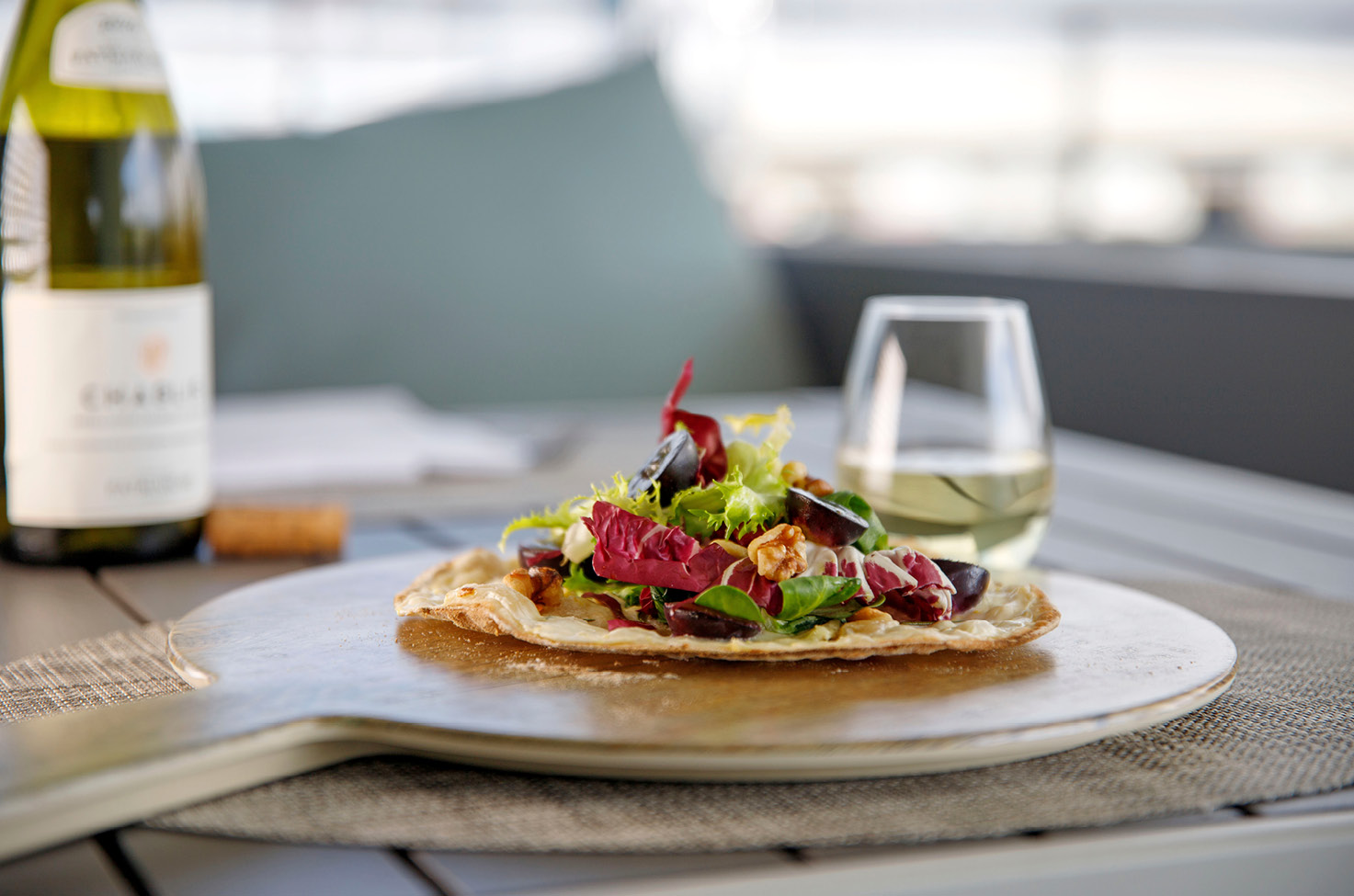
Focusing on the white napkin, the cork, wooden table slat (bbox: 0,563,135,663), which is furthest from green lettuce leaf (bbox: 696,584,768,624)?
the white napkin

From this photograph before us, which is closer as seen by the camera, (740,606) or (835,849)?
(835,849)

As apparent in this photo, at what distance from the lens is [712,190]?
8.61 ft

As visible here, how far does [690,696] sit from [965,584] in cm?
18

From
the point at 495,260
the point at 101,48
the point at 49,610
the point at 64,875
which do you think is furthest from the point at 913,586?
the point at 495,260

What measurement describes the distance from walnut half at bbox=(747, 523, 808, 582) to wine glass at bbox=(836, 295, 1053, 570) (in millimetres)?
254

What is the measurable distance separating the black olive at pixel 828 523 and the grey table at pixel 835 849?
0.67 ft

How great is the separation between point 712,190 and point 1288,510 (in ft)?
4.99

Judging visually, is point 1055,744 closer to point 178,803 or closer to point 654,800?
point 654,800

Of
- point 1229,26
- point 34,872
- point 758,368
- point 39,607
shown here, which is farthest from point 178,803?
point 1229,26

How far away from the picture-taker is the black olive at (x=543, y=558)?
0.71 m

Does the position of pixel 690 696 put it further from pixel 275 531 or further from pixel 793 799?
pixel 275 531

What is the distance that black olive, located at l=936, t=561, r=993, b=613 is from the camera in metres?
0.67

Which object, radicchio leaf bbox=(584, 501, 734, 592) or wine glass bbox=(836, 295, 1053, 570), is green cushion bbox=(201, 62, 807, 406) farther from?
radicchio leaf bbox=(584, 501, 734, 592)

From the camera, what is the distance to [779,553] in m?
0.63
